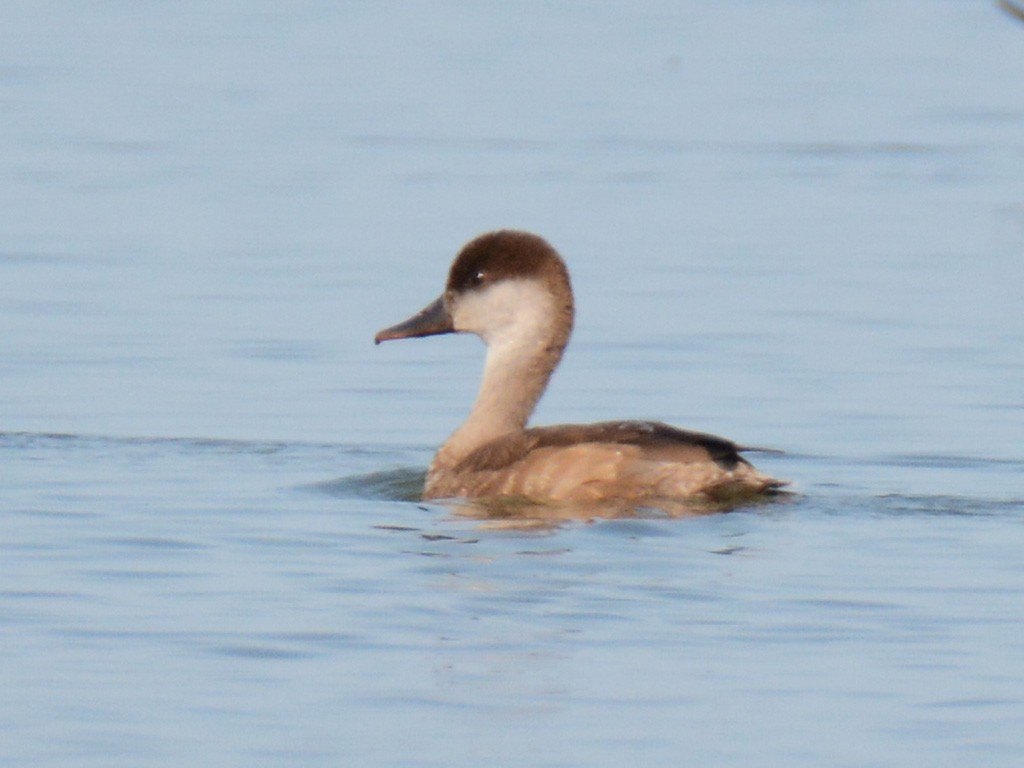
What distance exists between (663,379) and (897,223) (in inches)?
214

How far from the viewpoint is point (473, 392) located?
1356 cm

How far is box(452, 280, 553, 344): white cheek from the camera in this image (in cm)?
1141

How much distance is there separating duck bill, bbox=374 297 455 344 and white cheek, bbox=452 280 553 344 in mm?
199

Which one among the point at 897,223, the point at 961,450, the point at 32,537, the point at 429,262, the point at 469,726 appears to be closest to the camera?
the point at 469,726

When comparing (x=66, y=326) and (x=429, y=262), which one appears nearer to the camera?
(x=66, y=326)

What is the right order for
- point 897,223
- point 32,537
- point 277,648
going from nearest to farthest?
point 277,648 → point 32,537 → point 897,223

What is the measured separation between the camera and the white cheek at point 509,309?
1141 cm

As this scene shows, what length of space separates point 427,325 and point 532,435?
134 cm

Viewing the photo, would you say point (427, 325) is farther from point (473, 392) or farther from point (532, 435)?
point (473, 392)

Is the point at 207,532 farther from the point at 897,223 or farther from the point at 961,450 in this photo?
the point at 897,223

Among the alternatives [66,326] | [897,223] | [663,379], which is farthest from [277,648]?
[897,223]

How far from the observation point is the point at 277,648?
8.05m

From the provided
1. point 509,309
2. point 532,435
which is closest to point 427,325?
point 509,309

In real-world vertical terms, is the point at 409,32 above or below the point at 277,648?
above
